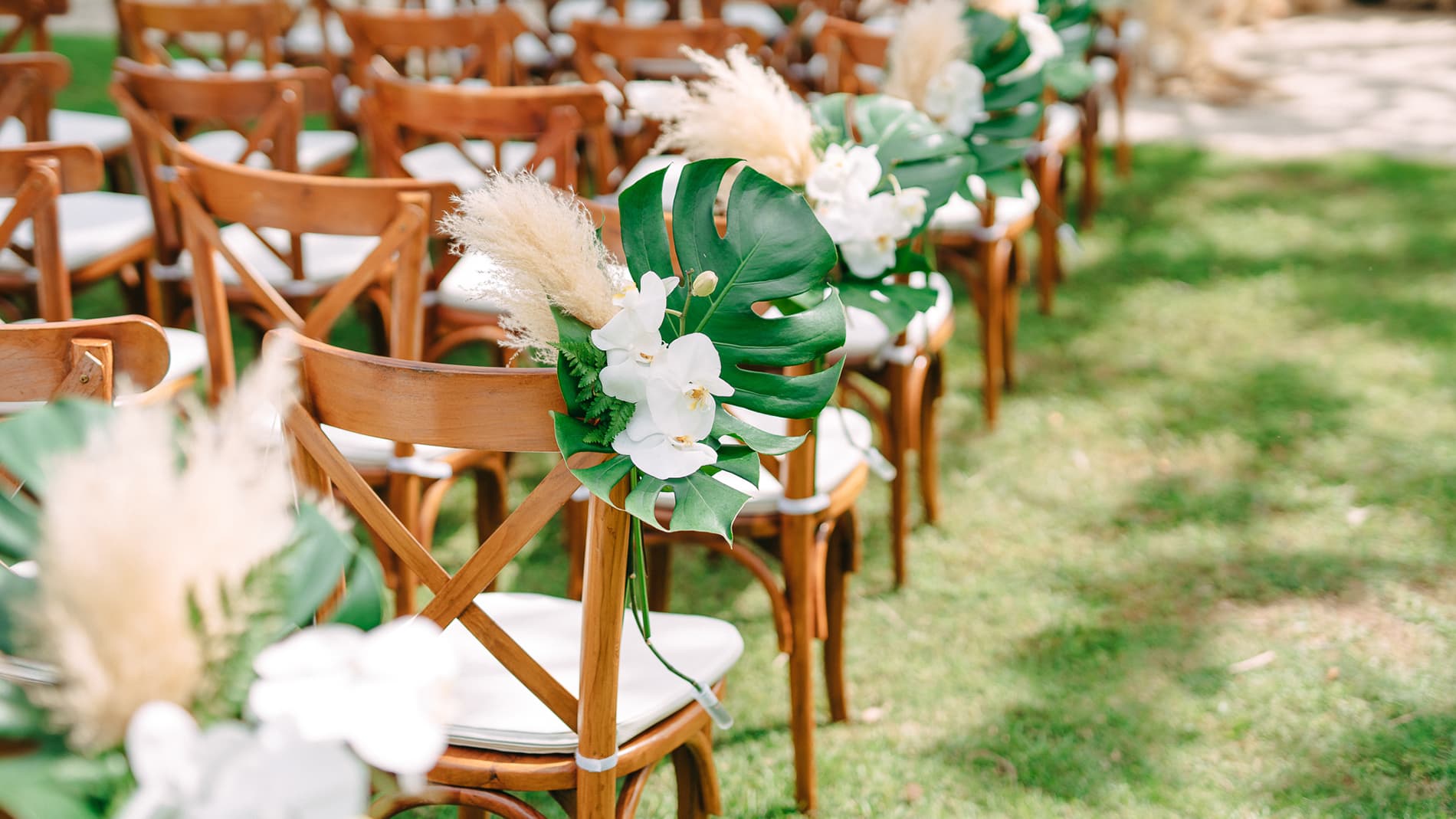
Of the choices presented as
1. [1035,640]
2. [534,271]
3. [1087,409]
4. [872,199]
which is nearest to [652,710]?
[534,271]

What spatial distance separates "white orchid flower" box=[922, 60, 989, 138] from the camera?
2424 mm

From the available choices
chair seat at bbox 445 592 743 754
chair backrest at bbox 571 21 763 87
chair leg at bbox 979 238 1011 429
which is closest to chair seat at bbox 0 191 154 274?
chair backrest at bbox 571 21 763 87

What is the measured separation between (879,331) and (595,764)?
138cm

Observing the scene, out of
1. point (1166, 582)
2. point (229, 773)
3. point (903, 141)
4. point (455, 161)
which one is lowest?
point (1166, 582)

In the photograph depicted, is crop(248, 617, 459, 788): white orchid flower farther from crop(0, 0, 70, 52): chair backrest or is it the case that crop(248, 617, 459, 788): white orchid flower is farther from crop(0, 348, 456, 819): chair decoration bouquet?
crop(0, 0, 70, 52): chair backrest

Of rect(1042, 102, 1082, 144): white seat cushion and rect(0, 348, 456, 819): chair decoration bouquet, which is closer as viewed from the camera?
rect(0, 348, 456, 819): chair decoration bouquet

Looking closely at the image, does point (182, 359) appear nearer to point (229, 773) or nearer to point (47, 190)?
point (47, 190)

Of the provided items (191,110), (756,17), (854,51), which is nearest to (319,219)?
(191,110)

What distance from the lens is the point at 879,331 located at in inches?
102

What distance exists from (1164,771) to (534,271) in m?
1.58

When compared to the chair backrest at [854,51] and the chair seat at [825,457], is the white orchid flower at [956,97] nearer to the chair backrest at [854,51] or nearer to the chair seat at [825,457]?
the chair seat at [825,457]

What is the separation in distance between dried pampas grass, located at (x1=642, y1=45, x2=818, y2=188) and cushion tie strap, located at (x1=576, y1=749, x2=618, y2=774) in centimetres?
80

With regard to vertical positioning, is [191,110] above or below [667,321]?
above

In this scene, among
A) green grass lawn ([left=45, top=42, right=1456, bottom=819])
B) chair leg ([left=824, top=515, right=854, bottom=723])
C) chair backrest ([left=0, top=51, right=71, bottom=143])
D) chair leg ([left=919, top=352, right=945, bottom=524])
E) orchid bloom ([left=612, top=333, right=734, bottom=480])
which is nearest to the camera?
orchid bloom ([left=612, top=333, right=734, bottom=480])
